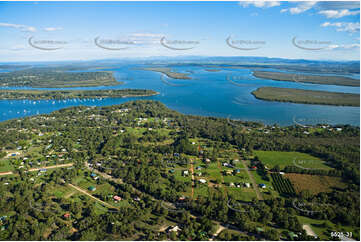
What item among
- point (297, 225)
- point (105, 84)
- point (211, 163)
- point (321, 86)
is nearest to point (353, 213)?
point (297, 225)

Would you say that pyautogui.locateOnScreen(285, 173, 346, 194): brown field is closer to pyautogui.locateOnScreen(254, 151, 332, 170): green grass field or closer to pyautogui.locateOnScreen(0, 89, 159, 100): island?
pyautogui.locateOnScreen(254, 151, 332, 170): green grass field

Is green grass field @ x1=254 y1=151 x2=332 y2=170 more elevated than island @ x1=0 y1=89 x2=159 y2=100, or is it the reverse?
island @ x1=0 y1=89 x2=159 y2=100

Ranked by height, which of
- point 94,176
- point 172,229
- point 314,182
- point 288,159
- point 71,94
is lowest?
point 172,229
